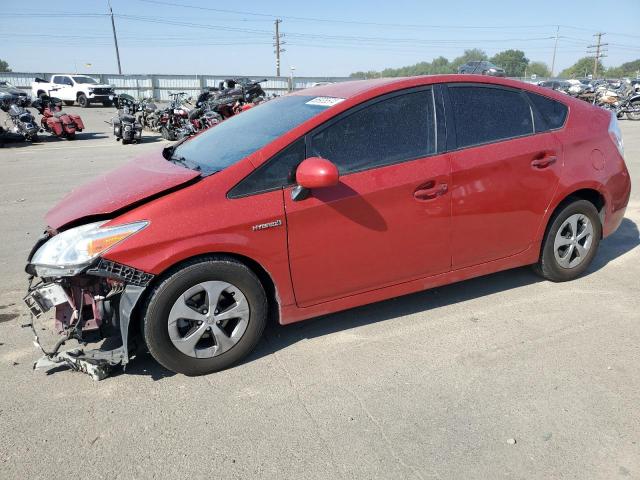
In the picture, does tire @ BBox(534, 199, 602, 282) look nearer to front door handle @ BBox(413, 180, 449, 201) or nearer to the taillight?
the taillight

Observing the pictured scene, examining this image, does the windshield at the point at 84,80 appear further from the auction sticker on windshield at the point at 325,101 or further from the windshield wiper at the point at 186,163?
the auction sticker on windshield at the point at 325,101

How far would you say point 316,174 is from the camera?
296cm

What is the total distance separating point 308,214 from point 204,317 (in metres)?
0.87

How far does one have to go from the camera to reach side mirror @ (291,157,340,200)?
2961mm

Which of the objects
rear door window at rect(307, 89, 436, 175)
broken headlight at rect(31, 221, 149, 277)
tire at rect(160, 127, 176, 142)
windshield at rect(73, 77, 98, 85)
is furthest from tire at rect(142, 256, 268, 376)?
windshield at rect(73, 77, 98, 85)

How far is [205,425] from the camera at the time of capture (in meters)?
2.69

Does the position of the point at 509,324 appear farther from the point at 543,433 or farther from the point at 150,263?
the point at 150,263

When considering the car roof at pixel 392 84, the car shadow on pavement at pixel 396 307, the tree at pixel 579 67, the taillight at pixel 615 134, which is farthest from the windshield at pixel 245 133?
the tree at pixel 579 67

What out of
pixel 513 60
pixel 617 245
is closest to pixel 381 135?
pixel 617 245

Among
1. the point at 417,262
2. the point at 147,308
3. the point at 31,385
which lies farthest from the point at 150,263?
the point at 417,262

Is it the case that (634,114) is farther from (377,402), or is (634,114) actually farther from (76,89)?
(76,89)

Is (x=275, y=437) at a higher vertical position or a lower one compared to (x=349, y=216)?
lower

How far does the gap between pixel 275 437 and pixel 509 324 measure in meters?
1.98

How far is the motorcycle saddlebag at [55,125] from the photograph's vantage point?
50.3 ft
